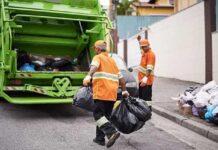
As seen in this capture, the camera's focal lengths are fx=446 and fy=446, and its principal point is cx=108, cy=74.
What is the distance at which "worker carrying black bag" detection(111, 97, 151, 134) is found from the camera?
6211 millimetres

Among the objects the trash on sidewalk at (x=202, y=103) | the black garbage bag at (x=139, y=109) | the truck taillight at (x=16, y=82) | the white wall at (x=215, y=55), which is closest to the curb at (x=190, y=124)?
the trash on sidewalk at (x=202, y=103)

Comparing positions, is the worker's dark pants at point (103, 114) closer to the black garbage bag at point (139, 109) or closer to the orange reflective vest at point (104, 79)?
the orange reflective vest at point (104, 79)

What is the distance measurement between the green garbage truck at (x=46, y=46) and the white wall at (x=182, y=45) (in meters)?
6.12

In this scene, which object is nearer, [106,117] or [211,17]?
[106,117]

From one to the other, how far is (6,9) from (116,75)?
10.8 feet

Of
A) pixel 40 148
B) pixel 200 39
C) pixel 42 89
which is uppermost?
pixel 200 39

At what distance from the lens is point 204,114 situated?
26.7 ft

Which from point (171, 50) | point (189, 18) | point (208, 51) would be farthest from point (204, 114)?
point (171, 50)

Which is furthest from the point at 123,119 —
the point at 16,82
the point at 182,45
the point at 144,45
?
the point at 182,45

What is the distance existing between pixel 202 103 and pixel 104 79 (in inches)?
105

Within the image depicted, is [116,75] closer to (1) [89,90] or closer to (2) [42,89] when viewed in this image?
(1) [89,90]

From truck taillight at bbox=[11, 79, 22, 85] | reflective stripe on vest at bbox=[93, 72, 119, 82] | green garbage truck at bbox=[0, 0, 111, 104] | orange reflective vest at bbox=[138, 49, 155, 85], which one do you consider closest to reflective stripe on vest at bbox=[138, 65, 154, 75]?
orange reflective vest at bbox=[138, 49, 155, 85]

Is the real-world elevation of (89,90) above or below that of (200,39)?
below

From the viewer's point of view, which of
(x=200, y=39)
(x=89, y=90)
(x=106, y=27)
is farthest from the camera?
(x=200, y=39)
